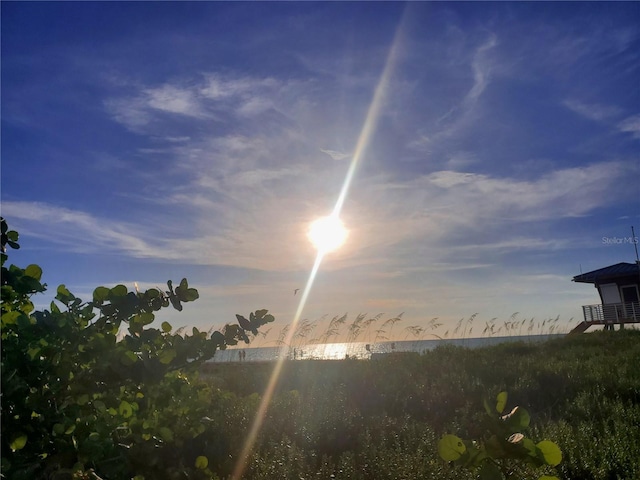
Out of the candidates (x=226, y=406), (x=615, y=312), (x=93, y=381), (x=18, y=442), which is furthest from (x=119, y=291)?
(x=615, y=312)

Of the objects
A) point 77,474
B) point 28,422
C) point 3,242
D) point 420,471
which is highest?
point 3,242

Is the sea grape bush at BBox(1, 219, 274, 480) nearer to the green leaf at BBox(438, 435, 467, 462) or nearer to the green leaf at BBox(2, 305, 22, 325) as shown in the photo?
the green leaf at BBox(2, 305, 22, 325)

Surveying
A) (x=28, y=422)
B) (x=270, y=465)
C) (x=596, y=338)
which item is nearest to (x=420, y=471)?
(x=270, y=465)

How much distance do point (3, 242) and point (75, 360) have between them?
2.38 feet

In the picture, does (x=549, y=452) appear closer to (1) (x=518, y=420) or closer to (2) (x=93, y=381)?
(1) (x=518, y=420)

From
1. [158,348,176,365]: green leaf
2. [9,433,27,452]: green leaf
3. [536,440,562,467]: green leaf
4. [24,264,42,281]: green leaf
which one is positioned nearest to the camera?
[536,440,562,467]: green leaf

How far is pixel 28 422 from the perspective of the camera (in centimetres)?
207

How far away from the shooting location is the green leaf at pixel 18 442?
6.16 ft

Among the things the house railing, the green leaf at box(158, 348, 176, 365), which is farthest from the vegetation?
the house railing

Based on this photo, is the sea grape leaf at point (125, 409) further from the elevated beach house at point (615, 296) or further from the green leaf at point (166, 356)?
the elevated beach house at point (615, 296)

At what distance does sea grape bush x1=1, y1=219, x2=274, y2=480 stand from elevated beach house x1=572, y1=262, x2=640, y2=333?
3243 cm

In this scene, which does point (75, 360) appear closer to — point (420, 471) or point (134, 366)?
point (134, 366)

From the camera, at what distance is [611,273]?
1213 inches

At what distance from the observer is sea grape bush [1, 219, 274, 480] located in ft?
6.66
